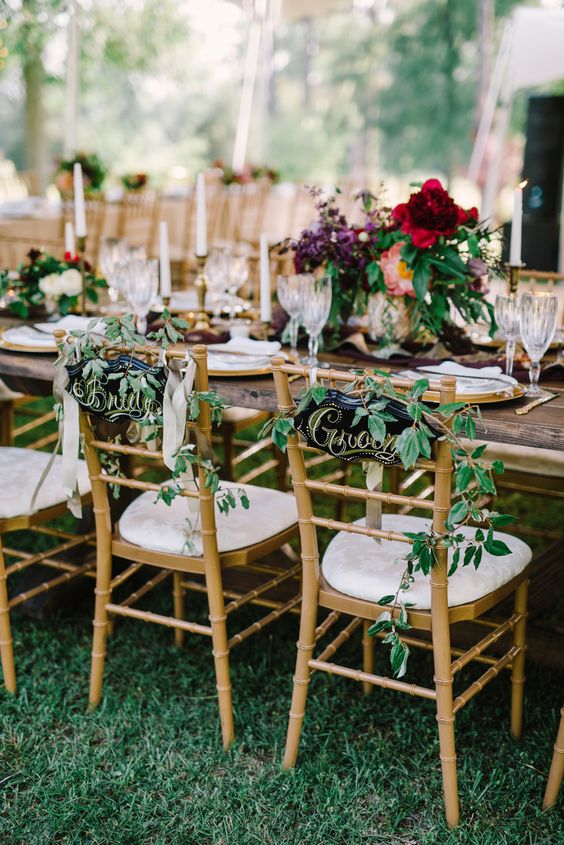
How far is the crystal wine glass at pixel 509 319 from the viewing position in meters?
2.10

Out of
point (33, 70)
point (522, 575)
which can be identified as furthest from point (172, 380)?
point (33, 70)

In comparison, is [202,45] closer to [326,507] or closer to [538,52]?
[538,52]

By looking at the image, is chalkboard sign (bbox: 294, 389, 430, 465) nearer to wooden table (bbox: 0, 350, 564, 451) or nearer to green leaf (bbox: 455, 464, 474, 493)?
green leaf (bbox: 455, 464, 474, 493)

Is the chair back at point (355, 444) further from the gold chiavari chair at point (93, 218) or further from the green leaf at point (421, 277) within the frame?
the gold chiavari chair at point (93, 218)

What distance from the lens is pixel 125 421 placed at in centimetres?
189

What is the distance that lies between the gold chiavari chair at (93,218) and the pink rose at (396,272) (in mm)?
3883

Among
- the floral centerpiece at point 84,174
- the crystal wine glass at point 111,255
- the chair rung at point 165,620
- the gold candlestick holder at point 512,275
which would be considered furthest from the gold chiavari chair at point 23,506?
the floral centerpiece at point 84,174

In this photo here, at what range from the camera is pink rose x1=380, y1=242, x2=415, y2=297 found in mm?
2229

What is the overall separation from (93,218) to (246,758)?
481 centimetres

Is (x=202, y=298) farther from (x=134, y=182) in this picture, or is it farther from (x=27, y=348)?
(x=134, y=182)

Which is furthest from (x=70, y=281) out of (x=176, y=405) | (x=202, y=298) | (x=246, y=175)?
(x=246, y=175)

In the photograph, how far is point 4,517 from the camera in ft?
7.04

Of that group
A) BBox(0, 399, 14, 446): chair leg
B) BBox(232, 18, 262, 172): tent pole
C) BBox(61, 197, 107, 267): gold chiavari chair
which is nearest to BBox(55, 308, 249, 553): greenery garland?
BBox(0, 399, 14, 446): chair leg

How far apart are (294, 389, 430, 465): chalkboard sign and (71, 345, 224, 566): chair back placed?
0.31 metres
